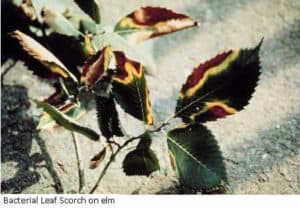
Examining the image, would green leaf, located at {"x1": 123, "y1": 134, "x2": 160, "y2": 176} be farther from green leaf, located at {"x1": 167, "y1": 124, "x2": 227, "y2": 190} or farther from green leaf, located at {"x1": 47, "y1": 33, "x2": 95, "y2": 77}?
green leaf, located at {"x1": 47, "y1": 33, "x2": 95, "y2": 77}

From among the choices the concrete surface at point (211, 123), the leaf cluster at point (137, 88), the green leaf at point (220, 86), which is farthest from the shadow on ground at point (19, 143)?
the green leaf at point (220, 86)

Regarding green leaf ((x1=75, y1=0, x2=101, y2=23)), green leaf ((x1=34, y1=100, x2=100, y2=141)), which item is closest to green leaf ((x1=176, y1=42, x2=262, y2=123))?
green leaf ((x1=34, y1=100, x2=100, y2=141))

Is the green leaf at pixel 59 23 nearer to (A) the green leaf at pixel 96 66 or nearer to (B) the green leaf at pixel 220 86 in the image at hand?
(A) the green leaf at pixel 96 66

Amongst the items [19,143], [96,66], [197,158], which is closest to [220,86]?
[197,158]

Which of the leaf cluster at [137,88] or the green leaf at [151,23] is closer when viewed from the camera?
the leaf cluster at [137,88]

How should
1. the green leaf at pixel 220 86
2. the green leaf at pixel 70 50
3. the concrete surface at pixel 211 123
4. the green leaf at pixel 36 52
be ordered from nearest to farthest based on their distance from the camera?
the green leaf at pixel 220 86 < the green leaf at pixel 36 52 < the green leaf at pixel 70 50 < the concrete surface at pixel 211 123

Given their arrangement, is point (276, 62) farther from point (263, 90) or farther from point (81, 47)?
point (81, 47)
